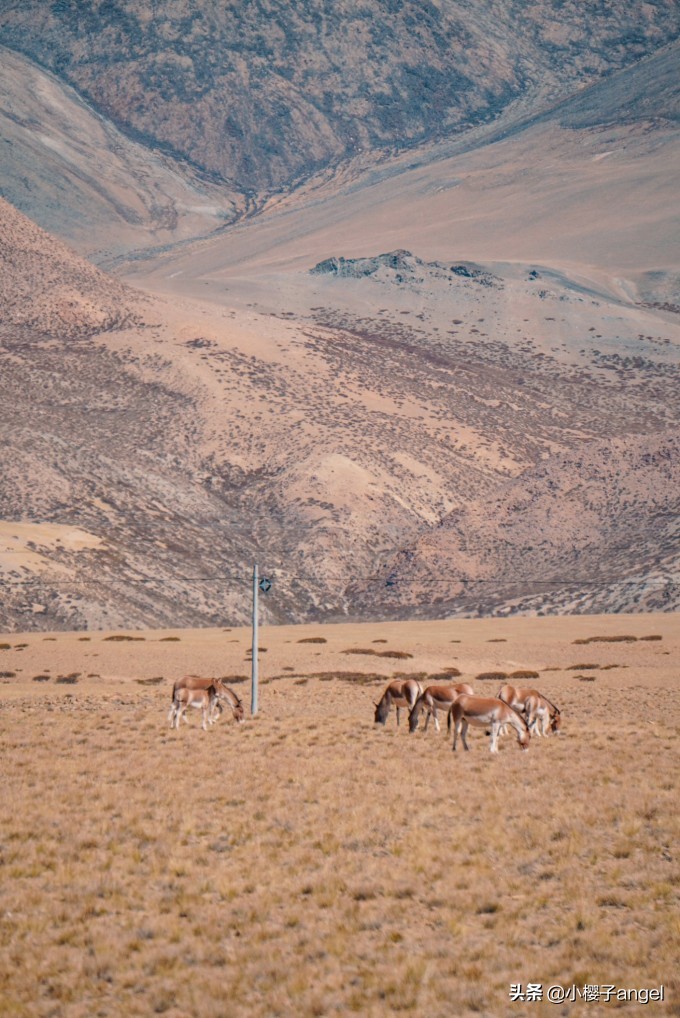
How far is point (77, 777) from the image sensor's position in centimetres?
1947

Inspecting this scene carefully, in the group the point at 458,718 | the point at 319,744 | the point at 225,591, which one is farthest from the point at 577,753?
the point at 225,591

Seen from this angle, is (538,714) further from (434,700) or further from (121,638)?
(121,638)

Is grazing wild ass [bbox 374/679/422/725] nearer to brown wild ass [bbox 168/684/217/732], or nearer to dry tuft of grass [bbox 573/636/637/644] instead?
brown wild ass [bbox 168/684/217/732]

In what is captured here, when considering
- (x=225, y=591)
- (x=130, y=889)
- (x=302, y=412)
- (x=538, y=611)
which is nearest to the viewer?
(x=130, y=889)

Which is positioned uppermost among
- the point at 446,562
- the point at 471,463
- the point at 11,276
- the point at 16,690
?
the point at 11,276

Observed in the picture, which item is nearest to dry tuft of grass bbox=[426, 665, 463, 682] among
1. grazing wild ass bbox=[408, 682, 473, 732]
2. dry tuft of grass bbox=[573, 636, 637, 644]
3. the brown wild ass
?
dry tuft of grass bbox=[573, 636, 637, 644]

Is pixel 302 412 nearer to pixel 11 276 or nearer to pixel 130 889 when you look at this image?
pixel 11 276

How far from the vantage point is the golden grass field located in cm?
1042

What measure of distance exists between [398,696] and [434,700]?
1.87 m

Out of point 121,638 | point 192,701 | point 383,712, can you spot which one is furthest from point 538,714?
point 121,638

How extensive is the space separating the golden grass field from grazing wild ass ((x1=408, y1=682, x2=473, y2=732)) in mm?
453

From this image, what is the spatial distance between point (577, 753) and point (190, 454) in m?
81.8

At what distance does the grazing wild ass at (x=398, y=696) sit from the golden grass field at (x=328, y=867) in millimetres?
767

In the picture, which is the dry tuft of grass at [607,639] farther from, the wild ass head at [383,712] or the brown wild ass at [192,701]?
the brown wild ass at [192,701]
